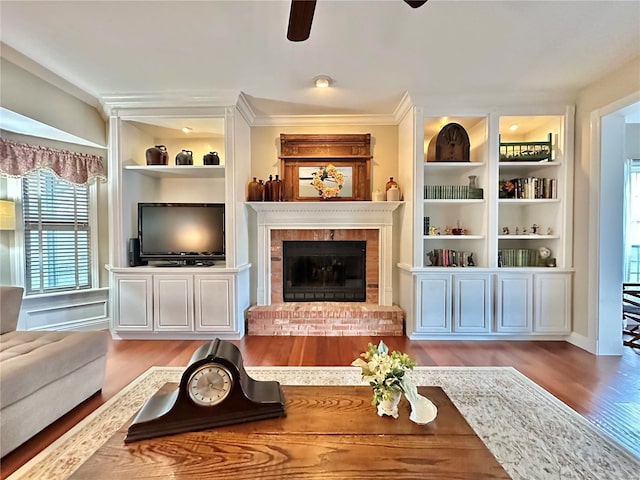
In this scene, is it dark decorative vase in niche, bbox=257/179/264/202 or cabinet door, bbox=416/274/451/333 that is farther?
dark decorative vase in niche, bbox=257/179/264/202

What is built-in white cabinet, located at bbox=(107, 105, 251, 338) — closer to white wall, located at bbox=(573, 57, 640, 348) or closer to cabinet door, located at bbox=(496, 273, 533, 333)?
cabinet door, located at bbox=(496, 273, 533, 333)

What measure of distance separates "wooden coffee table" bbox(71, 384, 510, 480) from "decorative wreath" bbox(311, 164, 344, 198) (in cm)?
293

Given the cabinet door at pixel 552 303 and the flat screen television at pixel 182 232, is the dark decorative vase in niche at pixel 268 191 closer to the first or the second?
the flat screen television at pixel 182 232

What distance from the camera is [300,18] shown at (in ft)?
5.50

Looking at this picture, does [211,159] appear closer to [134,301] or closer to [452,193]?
[134,301]

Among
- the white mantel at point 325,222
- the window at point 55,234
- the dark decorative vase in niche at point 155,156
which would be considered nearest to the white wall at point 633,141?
the white mantel at point 325,222

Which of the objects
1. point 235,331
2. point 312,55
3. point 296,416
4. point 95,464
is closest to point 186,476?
point 95,464

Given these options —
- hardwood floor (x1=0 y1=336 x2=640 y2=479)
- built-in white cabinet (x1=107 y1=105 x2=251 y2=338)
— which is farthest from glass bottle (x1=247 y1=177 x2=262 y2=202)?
hardwood floor (x1=0 y1=336 x2=640 y2=479)

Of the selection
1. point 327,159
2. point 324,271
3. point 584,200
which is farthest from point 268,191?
point 584,200

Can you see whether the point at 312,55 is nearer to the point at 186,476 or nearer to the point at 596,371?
the point at 186,476

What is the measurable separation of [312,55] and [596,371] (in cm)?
372

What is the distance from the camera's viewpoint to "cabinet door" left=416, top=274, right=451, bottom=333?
11.9 ft

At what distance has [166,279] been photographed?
11.9 feet

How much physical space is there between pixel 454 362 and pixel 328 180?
98.8 inches
